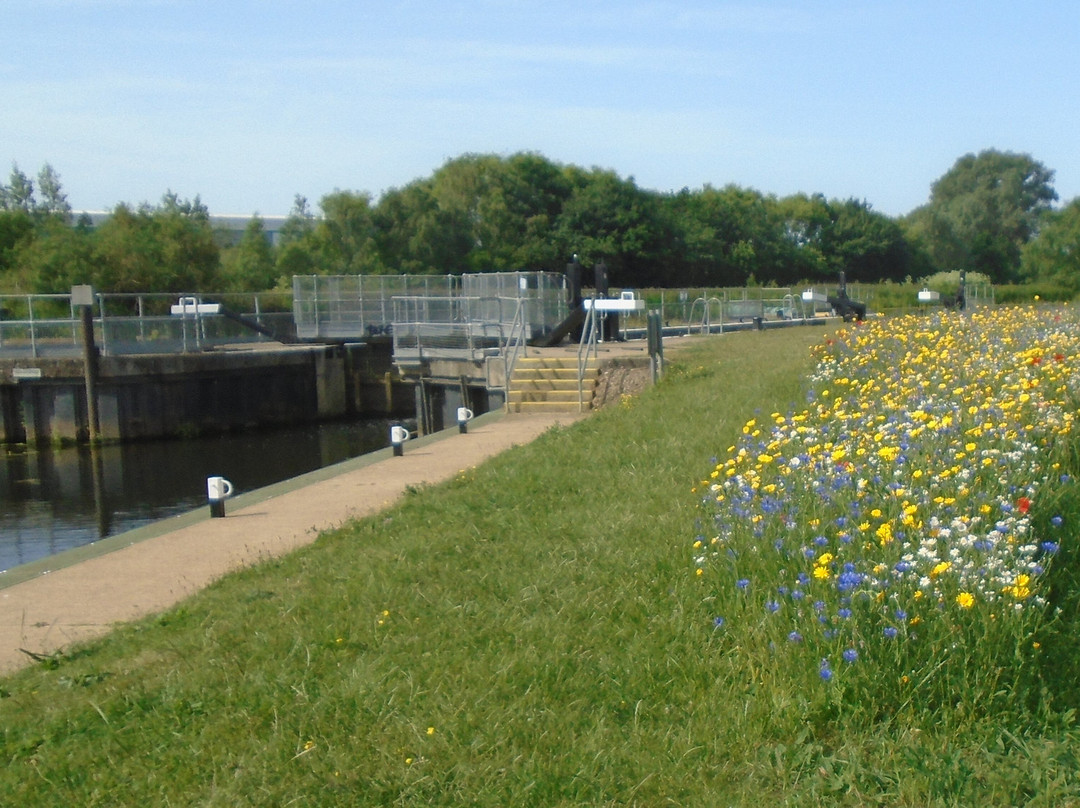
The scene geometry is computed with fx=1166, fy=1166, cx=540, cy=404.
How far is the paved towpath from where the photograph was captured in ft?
24.5

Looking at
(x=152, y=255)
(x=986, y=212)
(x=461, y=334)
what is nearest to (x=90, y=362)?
(x=461, y=334)

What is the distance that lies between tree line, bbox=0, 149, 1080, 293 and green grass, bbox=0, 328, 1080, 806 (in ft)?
145

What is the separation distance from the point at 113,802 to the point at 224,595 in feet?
9.33

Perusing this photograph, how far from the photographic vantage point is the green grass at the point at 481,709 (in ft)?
14.2

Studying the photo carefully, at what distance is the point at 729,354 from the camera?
20.7 meters

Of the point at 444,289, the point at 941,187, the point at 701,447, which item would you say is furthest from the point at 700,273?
the point at 701,447

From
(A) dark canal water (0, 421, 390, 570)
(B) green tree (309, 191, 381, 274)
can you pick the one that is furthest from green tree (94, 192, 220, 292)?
(A) dark canal water (0, 421, 390, 570)

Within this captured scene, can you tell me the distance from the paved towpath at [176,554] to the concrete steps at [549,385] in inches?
205

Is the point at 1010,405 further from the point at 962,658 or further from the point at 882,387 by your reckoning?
the point at 962,658

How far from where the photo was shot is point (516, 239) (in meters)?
72.9

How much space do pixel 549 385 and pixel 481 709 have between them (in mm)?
15302

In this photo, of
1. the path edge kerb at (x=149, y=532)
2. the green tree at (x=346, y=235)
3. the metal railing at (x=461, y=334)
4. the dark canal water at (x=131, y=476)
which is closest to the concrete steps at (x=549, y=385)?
the metal railing at (x=461, y=334)

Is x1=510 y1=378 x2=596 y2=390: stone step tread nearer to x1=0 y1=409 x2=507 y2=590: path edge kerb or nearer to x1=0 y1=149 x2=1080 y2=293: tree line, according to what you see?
x1=0 y1=409 x2=507 y2=590: path edge kerb

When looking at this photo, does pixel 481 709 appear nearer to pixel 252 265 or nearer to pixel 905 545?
pixel 905 545
